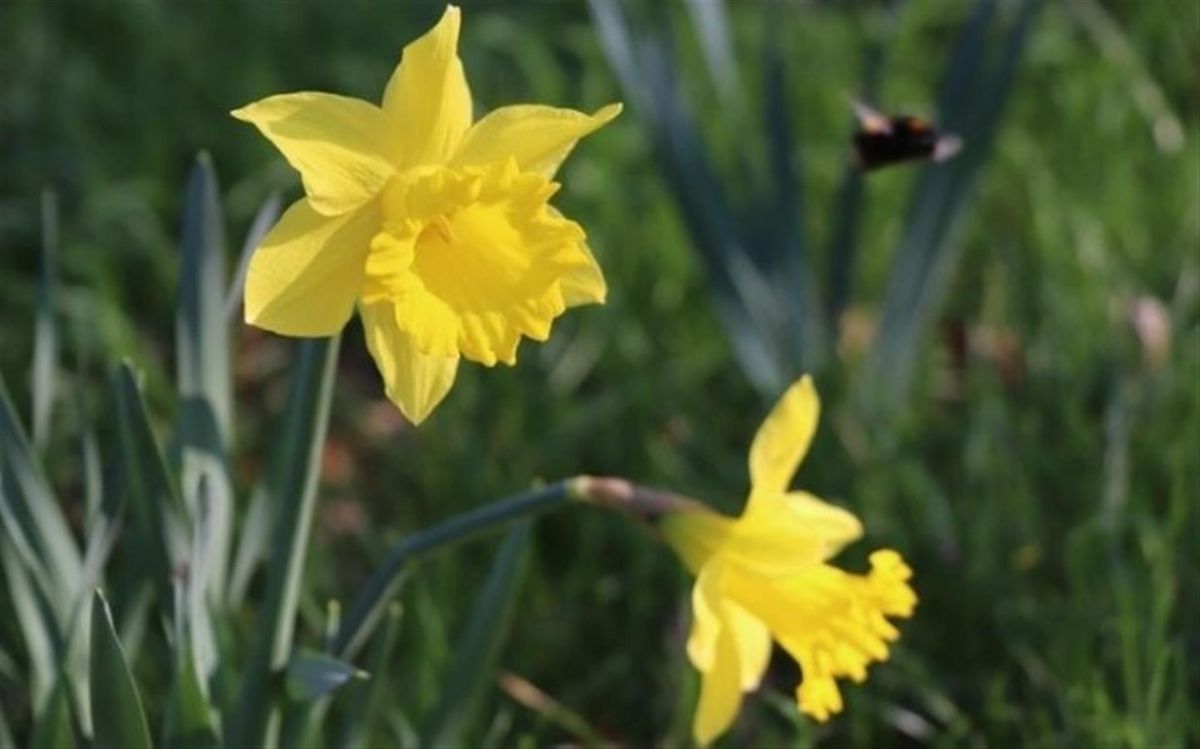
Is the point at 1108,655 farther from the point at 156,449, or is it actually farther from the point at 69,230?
the point at 69,230

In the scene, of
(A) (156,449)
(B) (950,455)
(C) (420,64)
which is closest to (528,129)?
(C) (420,64)

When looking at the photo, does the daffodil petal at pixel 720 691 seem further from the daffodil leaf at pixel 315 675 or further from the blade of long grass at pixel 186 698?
the blade of long grass at pixel 186 698

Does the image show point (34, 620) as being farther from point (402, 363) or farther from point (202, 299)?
point (402, 363)

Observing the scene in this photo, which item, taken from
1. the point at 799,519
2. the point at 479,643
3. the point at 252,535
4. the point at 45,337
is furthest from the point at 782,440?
the point at 45,337

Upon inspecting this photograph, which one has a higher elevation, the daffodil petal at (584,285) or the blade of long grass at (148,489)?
the daffodil petal at (584,285)

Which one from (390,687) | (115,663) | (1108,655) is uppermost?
(115,663)

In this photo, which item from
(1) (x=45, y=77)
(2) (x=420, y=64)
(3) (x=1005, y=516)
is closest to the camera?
(2) (x=420, y=64)

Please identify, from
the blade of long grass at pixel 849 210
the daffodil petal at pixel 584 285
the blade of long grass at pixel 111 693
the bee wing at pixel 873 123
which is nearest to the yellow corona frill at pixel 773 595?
the daffodil petal at pixel 584 285

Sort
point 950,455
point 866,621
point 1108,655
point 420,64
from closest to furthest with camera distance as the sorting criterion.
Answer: point 420,64 → point 866,621 → point 1108,655 → point 950,455
